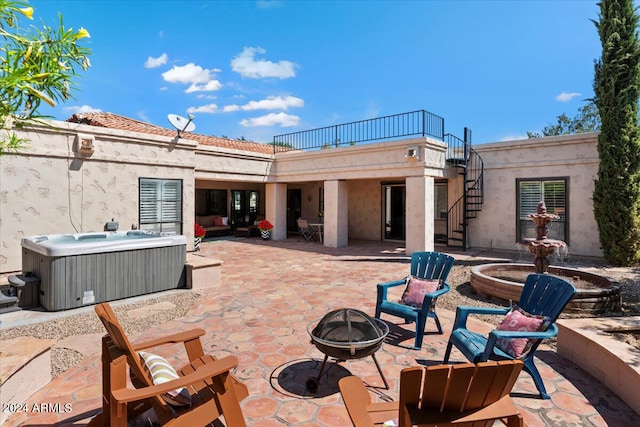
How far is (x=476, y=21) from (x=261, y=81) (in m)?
15.7

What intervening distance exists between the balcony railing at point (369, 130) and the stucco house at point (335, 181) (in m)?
0.06

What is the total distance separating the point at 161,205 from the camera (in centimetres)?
1062

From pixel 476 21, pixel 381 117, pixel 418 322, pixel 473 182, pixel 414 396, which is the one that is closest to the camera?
pixel 414 396

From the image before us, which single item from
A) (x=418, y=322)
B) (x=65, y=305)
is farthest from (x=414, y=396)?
(x=65, y=305)

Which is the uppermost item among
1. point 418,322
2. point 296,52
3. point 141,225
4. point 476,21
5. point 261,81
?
point 261,81

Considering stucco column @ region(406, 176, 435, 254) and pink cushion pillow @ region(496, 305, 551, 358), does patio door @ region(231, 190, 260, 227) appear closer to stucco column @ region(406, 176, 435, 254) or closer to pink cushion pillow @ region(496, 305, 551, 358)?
stucco column @ region(406, 176, 435, 254)

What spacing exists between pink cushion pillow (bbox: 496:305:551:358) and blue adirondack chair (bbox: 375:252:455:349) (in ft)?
3.09

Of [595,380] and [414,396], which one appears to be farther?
[595,380]

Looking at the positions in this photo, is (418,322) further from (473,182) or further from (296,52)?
(296,52)


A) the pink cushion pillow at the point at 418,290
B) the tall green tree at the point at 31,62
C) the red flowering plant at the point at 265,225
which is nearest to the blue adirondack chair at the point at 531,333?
the pink cushion pillow at the point at 418,290

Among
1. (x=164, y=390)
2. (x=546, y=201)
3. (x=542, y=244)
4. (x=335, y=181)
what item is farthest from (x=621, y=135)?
(x=164, y=390)

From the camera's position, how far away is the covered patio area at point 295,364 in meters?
2.90

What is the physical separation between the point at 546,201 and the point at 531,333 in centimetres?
1076

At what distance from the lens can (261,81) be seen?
2250 cm
